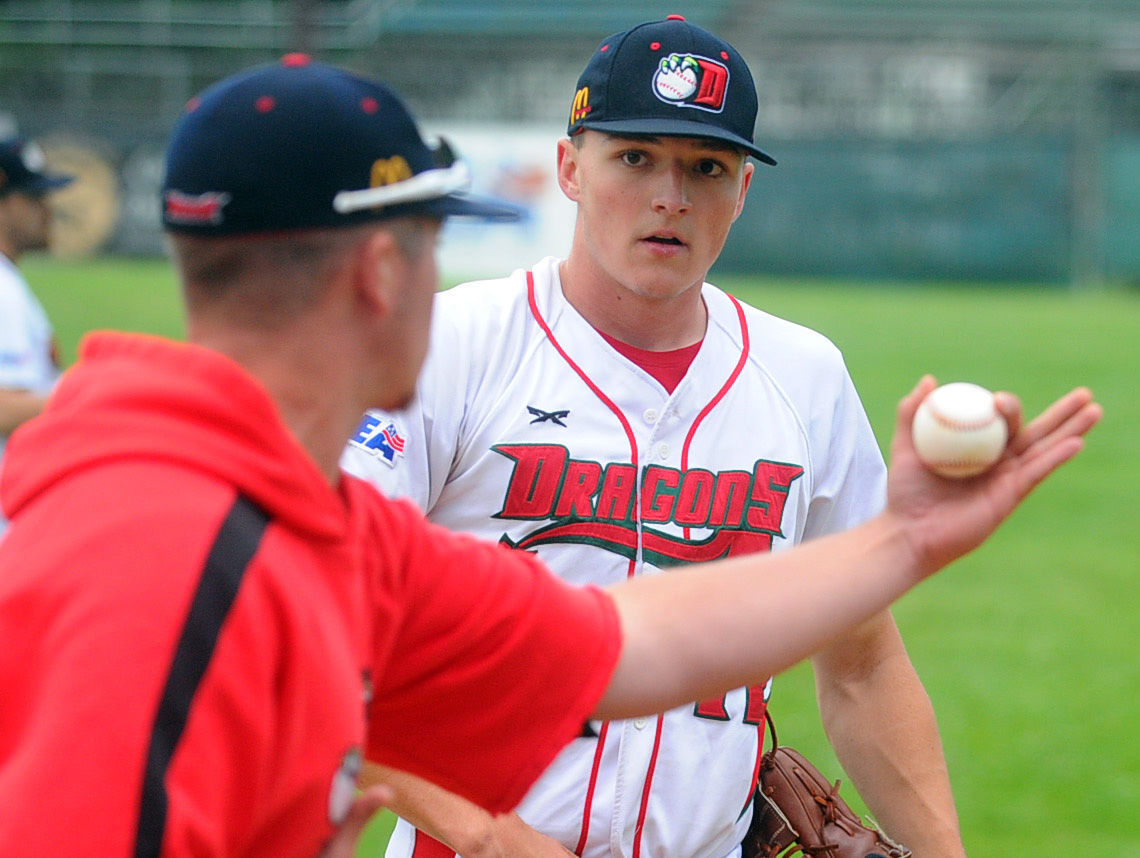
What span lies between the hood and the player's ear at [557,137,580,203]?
188cm

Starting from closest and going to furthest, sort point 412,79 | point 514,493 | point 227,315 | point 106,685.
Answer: point 106,685
point 227,315
point 514,493
point 412,79

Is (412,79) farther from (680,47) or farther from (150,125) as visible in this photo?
(680,47)

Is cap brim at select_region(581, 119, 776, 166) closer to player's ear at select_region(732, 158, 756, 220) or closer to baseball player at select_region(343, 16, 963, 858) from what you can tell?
baseball player at select_region(343, 16, 963, 858)

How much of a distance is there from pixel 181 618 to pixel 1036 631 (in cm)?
775

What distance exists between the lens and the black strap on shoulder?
1.42 meters

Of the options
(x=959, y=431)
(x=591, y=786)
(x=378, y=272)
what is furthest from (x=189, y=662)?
(x=591, y=786)

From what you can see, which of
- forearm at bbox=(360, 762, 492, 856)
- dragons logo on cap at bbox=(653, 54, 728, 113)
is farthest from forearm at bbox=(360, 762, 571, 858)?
dragons logo on cap at bbox=(653, 54, 728, 113)

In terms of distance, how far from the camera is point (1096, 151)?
1195 inches

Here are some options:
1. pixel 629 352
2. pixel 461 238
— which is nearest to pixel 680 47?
pixel 629 352

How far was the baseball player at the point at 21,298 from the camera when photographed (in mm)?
6520

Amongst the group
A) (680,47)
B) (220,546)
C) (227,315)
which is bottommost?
(220,546)

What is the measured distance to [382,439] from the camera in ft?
9.55

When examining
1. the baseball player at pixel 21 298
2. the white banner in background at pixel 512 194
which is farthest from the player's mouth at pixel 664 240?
the white banner in background at pixel 512 194

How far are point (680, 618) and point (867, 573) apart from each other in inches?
11.5
